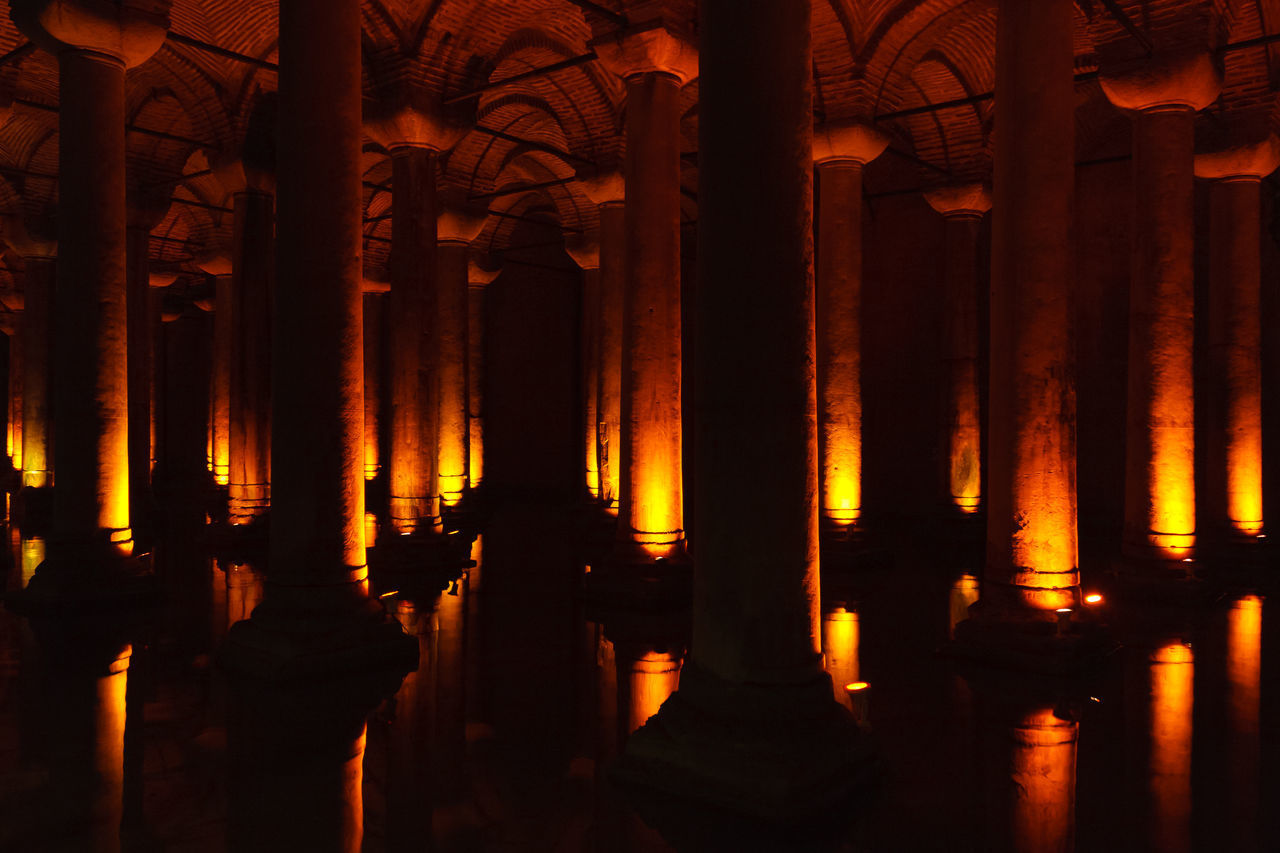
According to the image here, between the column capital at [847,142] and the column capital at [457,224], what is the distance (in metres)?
6.88

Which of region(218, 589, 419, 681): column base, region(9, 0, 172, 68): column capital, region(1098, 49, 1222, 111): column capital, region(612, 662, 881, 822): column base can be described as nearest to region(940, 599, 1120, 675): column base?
region(612, 662, 881, 822): column base

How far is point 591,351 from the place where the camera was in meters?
18.6

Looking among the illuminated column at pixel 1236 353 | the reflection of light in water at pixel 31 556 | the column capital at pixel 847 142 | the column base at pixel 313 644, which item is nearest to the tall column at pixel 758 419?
the column base at pixel 313 644

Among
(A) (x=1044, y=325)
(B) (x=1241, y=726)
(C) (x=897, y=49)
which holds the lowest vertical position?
(B) (x=1241, y=726)

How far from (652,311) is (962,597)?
15.1ft

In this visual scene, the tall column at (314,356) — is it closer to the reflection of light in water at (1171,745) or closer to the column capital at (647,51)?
the column capital at (647,51)

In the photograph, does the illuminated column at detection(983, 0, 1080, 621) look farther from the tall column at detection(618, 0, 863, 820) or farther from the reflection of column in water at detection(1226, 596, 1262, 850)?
the tall column at detection(618, 0, 863, 820)

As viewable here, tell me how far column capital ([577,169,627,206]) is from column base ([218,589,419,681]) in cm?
862

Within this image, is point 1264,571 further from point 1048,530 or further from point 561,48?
point 561,48

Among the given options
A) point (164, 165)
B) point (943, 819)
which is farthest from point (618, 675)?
point (164, 165)

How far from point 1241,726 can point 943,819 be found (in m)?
2.74

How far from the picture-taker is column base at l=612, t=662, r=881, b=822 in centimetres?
447

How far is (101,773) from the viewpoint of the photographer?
498cm

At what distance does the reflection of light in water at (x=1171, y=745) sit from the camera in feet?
14.4
